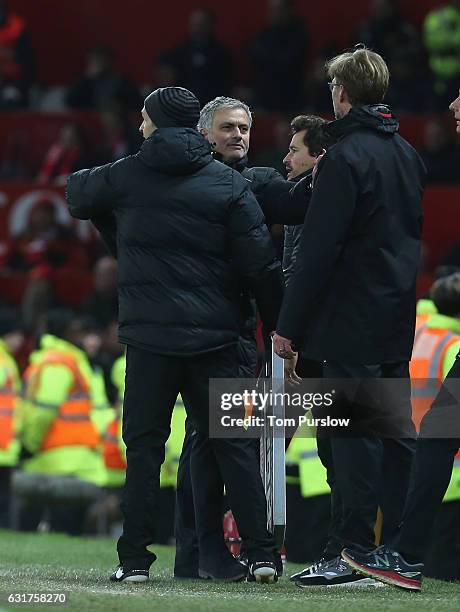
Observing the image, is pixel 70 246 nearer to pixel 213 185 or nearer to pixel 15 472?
pixel 15 472

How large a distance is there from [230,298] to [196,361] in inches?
12.1

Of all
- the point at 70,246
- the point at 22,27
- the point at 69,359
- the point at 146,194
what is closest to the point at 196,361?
the point at 146,194

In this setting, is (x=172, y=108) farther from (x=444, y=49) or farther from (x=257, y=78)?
(x=257, y=78)

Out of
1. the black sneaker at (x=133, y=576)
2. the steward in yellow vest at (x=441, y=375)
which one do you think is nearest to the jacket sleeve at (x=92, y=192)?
the black sneaker at (x=133, y=576)

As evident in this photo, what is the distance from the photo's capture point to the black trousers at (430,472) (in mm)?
6617

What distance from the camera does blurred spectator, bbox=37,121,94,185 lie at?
675 inches

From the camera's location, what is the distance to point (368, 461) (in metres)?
6.68

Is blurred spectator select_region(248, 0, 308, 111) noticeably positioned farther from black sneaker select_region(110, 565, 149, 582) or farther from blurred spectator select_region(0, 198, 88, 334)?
black sneaker select_region(110, 565, 149, 582)

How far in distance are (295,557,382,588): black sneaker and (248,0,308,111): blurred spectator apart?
11.2m

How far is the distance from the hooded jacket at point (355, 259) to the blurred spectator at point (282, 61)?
10.9 m

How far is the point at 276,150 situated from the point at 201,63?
2363 mm

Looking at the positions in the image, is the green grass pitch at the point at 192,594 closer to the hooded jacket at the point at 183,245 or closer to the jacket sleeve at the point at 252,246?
the hooded jacket at the point at 183,245

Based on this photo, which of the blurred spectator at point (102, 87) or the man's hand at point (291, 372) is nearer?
the man's hand at point (291, 372)

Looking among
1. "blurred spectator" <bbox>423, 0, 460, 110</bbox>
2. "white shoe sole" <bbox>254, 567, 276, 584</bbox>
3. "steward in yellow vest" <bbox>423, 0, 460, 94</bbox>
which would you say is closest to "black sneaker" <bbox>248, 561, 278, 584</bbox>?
"white shoe sole" <bbox>254, 567, 276, 584</bbox>
